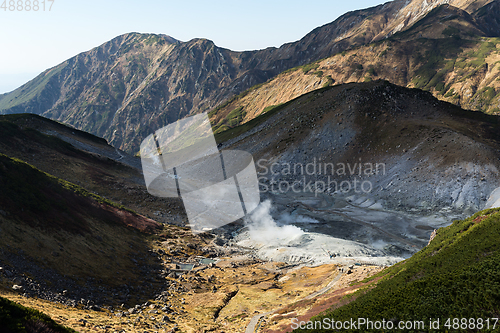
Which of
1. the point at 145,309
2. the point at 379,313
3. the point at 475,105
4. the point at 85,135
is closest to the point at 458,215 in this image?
the point at 379,313

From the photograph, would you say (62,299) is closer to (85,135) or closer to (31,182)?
(31,182)

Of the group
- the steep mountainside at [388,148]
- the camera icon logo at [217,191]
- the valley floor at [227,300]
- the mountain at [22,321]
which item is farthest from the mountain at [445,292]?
the steep mountainside at [388,148]

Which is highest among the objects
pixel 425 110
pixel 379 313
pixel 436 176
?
pixel 425 110

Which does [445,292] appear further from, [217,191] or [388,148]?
[388,148]

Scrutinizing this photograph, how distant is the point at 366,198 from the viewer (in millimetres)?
68562

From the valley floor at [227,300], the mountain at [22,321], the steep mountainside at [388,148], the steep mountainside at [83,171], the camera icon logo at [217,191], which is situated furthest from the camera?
the steep mountainside at [388,148]

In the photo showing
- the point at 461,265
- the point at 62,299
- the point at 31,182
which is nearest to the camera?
the point at 461,265

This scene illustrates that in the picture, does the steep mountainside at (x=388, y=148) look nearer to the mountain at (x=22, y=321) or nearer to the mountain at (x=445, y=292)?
the mountain at (x=445, y=292)

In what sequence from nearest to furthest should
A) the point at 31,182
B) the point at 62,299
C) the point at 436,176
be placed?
the point at 62,299
the point at 31,182
the point at 436,176

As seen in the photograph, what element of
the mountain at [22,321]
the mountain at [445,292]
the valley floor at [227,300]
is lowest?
the valley floor at [227,300]

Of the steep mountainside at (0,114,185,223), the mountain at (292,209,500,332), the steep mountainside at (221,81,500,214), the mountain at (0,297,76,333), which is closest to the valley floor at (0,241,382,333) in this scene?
the mountain at (0,297,76,333)

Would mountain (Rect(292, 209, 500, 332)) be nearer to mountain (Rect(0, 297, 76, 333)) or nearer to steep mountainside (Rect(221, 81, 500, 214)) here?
mountain (Rect(0, 297, 76, 333))

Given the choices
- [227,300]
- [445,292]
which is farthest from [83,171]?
[445,292]

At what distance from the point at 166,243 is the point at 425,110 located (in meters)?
81.2
